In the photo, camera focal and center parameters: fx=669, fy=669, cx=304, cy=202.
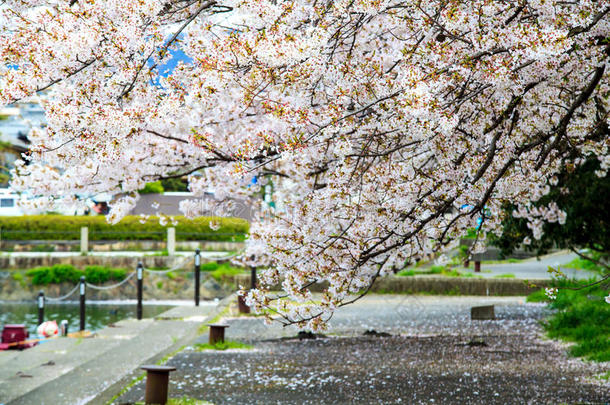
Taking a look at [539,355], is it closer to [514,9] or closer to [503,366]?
[503,366]

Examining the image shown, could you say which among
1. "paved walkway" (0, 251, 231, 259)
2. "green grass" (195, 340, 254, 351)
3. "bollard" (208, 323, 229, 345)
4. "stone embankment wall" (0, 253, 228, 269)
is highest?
"paved walkway" (0, 251, 231, 259)

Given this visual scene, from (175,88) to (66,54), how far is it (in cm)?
118

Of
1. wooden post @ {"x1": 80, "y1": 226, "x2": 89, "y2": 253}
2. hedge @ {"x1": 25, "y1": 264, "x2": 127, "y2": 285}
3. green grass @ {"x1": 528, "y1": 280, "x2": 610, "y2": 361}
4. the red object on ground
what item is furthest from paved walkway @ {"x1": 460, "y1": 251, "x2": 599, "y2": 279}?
wooden post @ {"x1": 80, "y1": 226, "x2": 89, "y2": 253}

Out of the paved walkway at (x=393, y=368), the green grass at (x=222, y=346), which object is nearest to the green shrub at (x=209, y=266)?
the paved walkway at (x=393, y=368)

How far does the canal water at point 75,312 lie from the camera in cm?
1830

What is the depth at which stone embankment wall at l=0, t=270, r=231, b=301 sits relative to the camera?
81.5 ft

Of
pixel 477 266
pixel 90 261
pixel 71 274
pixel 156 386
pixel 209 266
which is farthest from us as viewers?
pixel 90 261

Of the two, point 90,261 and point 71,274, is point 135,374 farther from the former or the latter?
point 90,261

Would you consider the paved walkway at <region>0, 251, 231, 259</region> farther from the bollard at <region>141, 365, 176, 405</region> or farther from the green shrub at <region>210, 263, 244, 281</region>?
the bollard at <region>141, 365, 176, 405</region>

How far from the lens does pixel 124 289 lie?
25.3 m

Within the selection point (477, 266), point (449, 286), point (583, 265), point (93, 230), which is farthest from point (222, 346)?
point (93, 230)

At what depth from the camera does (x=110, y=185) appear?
7.56 meters

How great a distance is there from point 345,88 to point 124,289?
22012 millimetres

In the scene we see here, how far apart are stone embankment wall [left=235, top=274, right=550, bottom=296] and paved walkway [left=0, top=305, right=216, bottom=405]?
667 cm
